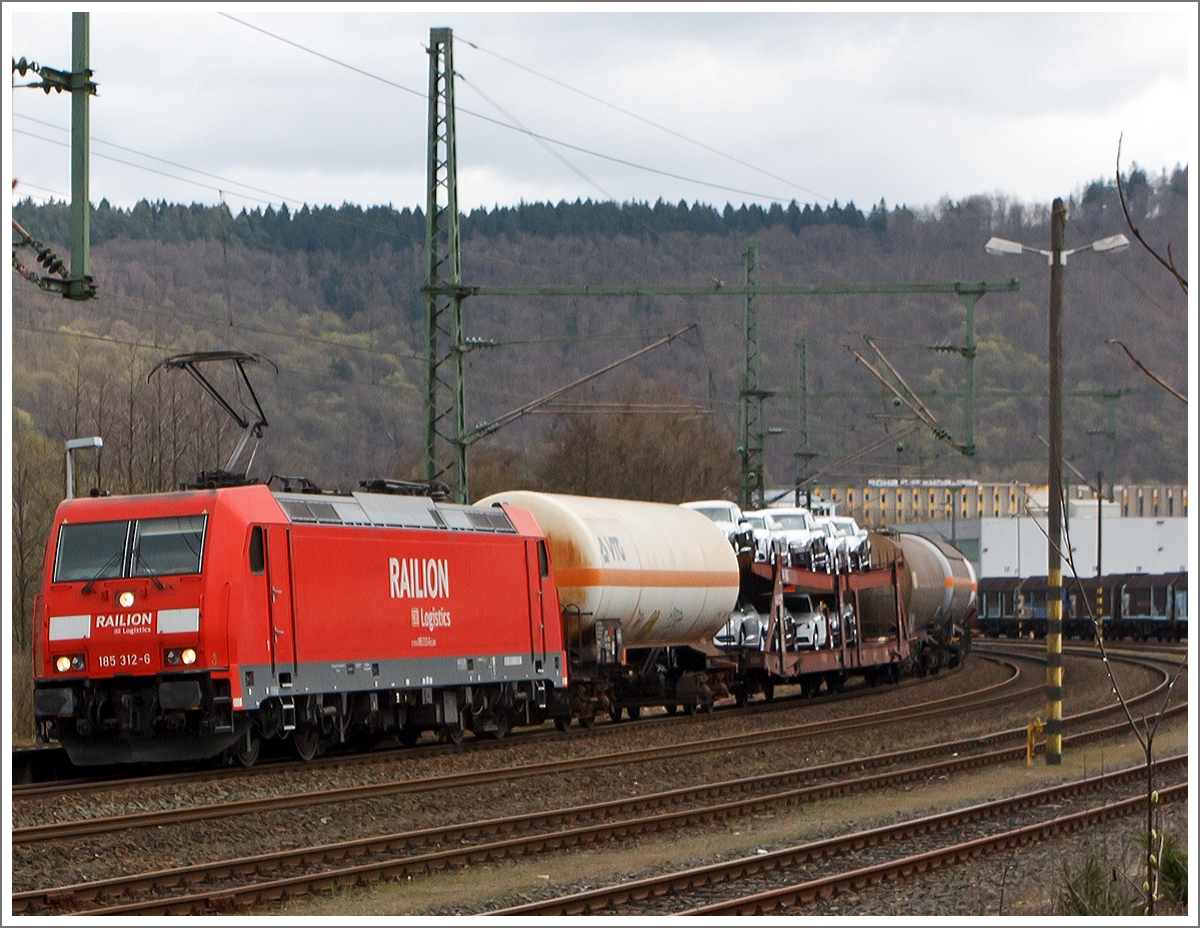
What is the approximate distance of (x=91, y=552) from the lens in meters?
19.2

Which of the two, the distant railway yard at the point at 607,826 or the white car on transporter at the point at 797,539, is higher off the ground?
the white car on transporter at the point at 797,539

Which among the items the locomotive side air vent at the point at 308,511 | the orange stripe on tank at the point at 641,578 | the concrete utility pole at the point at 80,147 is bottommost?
the orange stripe on tank at the point at 641,578

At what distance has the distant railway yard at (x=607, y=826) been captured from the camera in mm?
12203

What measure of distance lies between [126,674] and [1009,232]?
154m

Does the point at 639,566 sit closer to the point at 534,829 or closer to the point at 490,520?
the point at 490,520

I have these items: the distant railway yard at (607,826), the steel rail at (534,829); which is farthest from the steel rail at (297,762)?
the steel rail at (534,829)

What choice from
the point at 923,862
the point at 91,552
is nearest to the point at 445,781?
the point at 91,552

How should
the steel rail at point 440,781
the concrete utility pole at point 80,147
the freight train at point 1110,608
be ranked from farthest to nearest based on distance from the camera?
the freight train at point 1110,608
the steel rail at point 440,781
the concrete utility pole at point 80,147

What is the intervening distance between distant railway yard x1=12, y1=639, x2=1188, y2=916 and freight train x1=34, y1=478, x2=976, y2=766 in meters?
0.72

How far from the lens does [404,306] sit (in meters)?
116

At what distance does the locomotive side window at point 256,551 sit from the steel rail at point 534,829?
479 cm

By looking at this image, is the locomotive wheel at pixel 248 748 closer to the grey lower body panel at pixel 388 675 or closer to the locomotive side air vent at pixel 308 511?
the grey lower body panel at pixel 388 675

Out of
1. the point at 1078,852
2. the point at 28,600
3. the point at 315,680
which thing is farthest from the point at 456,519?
the point at 28,600

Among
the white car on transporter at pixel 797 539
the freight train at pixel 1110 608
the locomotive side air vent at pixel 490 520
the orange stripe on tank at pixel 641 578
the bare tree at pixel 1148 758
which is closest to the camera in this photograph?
the bare tree at pixel 1148 758
